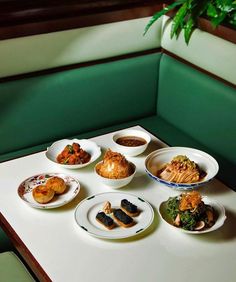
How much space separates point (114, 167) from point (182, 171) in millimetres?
224

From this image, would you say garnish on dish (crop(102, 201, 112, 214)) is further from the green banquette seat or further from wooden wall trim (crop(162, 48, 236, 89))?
wooden wall trim (crop(162, 48, 236, 89))

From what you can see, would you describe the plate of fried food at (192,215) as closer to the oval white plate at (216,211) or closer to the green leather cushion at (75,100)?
the oval white plate at (216,211)

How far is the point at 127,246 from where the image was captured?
146cm

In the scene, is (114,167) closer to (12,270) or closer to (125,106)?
(12,270)

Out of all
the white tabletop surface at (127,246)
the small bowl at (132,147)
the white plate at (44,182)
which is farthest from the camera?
the small bowl at (132,147)

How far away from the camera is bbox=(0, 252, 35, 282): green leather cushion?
1635 mm

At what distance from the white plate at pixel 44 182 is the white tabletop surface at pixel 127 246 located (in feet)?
0.07

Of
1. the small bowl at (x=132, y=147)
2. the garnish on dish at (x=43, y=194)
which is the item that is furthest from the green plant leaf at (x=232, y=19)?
the garnish on dish at (x=43, y=194)

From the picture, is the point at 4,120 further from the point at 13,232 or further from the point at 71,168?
the point at 13,232

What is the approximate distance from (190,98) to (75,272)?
1.31 meters

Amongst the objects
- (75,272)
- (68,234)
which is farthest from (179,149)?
(75,272)

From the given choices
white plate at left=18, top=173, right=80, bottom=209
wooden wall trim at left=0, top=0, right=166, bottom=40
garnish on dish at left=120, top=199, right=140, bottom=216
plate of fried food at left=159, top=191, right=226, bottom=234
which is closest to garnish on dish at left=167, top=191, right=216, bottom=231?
plate of fried food at left=159, top=191, right=226, bottom=234

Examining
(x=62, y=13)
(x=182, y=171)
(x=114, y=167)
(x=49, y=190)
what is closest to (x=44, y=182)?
(x=49, y=190)

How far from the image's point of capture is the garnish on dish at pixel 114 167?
171 cm
